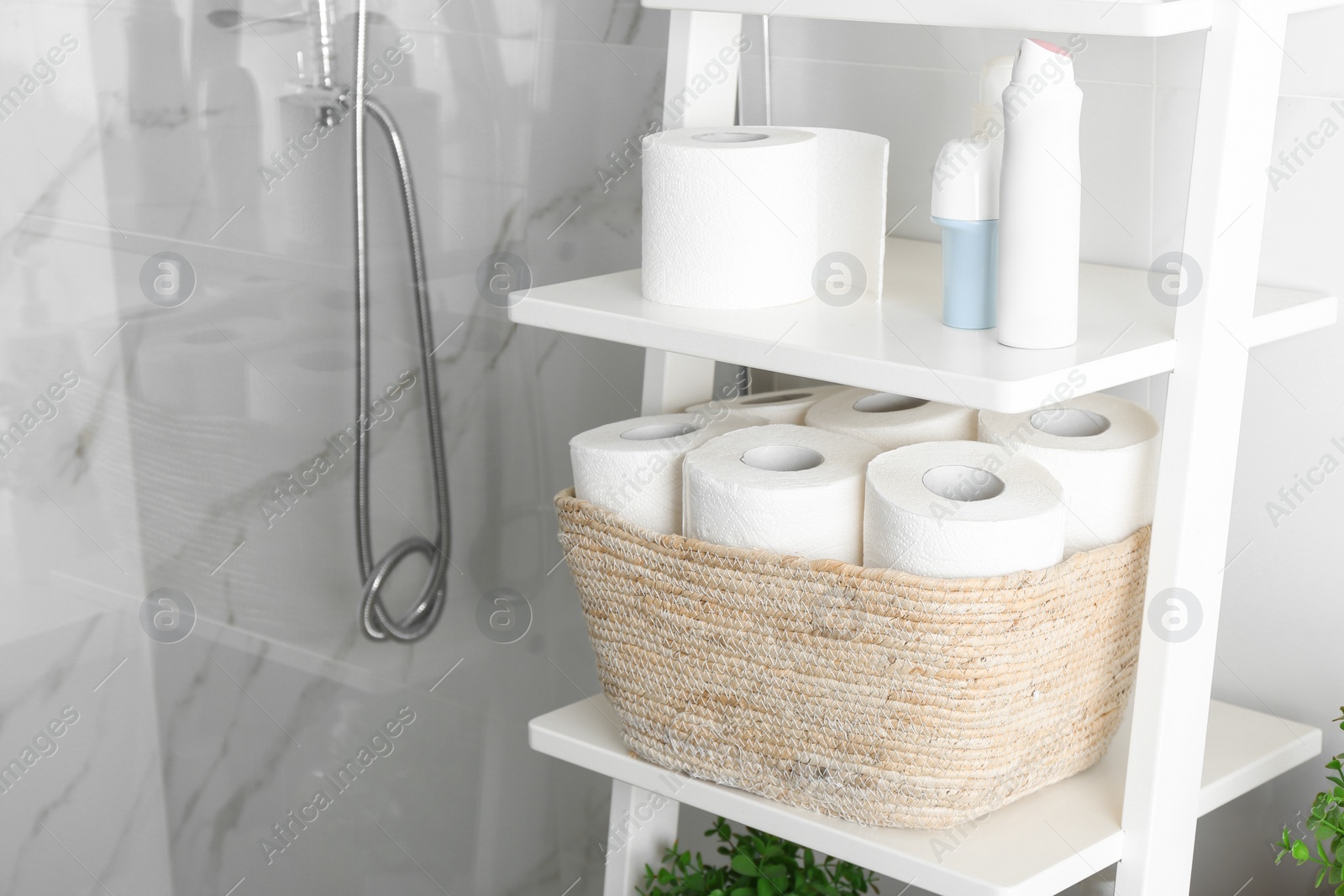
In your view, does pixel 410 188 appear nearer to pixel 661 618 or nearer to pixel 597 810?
pixel 661 618

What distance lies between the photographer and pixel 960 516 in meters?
0.68

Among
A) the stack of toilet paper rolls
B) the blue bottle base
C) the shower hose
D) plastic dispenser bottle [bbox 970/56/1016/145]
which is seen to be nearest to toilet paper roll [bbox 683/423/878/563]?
the stack of toilet paper rolls

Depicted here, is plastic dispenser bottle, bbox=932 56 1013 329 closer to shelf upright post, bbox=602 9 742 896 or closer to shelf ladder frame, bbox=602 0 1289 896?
shelf ladder frame, bbox=602 0 1289 896

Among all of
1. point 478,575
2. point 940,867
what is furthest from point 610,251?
point 940,867

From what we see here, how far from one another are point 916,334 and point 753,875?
0.42 m

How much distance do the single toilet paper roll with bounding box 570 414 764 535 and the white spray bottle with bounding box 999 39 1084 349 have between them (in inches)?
8.8

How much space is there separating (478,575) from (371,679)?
13cm

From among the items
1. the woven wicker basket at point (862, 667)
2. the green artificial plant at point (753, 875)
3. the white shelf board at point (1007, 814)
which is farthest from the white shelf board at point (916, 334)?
the green artificial plant at point (753, 875)

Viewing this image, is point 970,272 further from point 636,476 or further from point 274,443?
point 274,443

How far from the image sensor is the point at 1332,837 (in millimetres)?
768

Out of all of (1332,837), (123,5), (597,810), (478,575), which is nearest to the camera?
(1332,837)

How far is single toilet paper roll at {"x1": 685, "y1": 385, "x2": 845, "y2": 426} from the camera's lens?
0.90 m

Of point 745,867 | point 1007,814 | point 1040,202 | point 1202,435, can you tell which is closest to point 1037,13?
point 1040,202

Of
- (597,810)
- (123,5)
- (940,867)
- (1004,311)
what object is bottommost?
(597,810)
